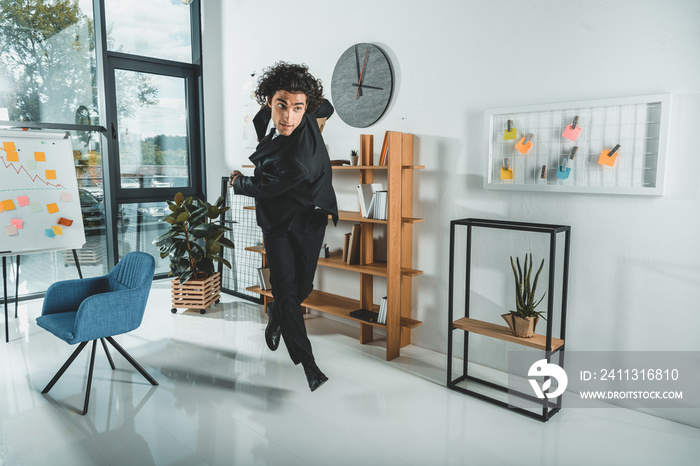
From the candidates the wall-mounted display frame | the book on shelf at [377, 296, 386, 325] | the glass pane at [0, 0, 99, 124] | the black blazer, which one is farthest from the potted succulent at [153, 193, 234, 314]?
the wall-mounted display frame

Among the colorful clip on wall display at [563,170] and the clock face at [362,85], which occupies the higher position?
the clock face at [362,85]

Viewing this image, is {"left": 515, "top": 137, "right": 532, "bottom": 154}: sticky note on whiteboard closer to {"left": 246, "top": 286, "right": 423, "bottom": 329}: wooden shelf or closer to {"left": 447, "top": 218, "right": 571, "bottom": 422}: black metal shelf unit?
{"left": 447, "top": 218, "right": 571, "bottom": 422}: black metal shelf unit

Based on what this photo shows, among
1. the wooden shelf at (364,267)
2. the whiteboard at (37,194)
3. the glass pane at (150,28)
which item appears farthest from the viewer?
the glass pane at (150,28)

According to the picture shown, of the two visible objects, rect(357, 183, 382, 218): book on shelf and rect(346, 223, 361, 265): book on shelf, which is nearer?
rect(357, 183, 382, 218): book on shelf

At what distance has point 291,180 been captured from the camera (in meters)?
2.64

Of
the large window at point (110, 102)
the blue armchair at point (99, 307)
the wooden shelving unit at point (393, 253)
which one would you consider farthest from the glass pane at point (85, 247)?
the wooden shelving unit at point (393, 253)

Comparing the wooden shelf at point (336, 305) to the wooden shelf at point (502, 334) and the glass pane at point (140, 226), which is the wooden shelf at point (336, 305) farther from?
the glass pane at point (140, 226)

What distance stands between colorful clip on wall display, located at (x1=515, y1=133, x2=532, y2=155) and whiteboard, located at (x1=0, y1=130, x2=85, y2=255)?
3.40 m

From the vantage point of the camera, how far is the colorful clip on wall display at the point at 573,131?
8.61ft

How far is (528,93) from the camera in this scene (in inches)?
111

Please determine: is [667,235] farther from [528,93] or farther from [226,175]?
[226,175]

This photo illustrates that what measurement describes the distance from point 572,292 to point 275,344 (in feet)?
6.02

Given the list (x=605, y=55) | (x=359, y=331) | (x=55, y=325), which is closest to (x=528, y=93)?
(x=605, y=55)

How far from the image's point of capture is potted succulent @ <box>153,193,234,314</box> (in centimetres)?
428
